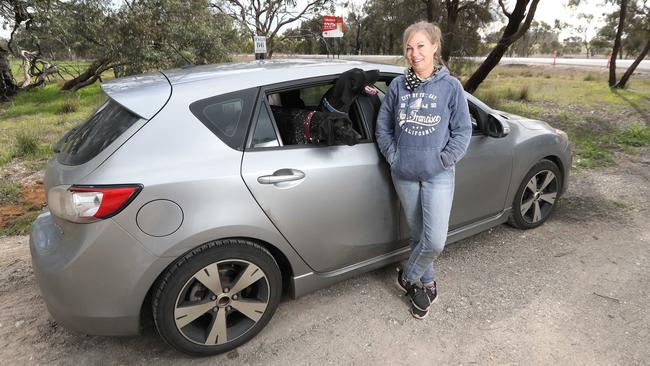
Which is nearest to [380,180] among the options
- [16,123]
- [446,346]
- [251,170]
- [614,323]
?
[251,170]

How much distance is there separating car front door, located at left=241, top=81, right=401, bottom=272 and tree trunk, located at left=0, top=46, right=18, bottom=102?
1579 cm

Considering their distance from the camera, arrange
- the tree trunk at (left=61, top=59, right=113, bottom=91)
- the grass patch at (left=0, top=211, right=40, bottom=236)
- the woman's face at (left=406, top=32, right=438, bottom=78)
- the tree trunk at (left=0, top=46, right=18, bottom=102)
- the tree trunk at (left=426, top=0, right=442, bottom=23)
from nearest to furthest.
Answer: the woman's face at (left=406, top=32, right=438, bottom=78) → the grass patch at (left=0, top=211, right=40, bottom=236) → the tree trunk at (left=426, top=0, right=442, bottom=23) → the tree trunk at (left=0, top=46, right=18, bottom=102) → the tree trunk at (left=61, top=59, right=113, bottom=91)

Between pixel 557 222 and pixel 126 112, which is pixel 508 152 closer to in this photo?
pixel 557 222

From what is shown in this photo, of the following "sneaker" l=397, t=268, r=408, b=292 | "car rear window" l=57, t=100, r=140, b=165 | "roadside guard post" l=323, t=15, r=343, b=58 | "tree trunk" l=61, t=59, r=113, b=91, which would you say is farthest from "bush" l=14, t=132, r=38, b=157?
"tree trunk" l=61, t=59, r=113, b=91

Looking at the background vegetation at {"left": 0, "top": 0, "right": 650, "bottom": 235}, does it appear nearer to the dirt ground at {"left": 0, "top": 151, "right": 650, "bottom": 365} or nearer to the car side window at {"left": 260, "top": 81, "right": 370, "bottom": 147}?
the dirt ground at {"left": 0, "top": 151, "right": 650, "bottom": 365}

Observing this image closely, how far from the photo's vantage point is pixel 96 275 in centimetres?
205

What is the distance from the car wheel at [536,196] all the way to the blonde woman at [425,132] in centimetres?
144

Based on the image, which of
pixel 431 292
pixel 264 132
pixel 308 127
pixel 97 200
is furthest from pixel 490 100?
pixel 97 200

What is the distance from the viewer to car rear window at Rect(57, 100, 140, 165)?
215 centimetres

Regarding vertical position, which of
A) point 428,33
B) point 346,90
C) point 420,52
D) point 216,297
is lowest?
point 216,297

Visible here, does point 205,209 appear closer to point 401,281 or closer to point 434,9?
point 401,281

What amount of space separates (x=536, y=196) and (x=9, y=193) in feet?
18.8

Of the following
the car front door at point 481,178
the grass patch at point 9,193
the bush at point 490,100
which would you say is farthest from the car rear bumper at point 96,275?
the bush at point 490,100

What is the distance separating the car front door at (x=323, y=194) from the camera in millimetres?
2340
